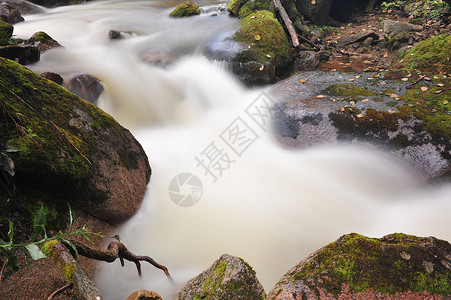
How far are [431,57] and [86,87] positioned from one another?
27.0 feet

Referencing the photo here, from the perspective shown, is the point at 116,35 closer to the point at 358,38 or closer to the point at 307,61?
the point at 307,61

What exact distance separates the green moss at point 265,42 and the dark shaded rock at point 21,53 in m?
5.11

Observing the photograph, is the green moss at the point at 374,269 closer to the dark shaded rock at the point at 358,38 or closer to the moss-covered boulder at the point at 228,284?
the moss-covered boulder at the point at 228,284

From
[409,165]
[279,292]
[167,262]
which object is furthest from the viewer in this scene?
[409,165]

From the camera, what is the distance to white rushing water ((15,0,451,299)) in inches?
142

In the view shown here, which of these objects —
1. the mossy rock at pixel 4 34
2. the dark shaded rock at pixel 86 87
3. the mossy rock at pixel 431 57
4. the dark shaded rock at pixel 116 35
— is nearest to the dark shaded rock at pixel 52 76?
the dark shaded rock at pixel 86 87

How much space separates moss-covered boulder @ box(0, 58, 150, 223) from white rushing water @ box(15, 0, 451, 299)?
58 cm

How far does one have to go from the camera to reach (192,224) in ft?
13.1

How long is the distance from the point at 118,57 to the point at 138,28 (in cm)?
293

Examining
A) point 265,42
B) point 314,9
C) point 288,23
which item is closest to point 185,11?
point 288,23

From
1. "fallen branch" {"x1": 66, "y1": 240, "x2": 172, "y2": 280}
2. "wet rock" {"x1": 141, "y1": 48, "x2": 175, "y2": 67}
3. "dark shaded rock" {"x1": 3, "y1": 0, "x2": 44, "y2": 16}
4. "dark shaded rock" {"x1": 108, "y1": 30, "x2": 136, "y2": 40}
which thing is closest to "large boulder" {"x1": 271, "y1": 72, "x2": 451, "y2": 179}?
"wet rock" {"x1": 141, "y1": 48, "x2": 175, "y2": 67}

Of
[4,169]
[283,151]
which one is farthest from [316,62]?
[4,169]

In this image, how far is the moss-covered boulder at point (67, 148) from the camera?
98.1 inches

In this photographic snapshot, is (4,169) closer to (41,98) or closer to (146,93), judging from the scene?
(41,98)
